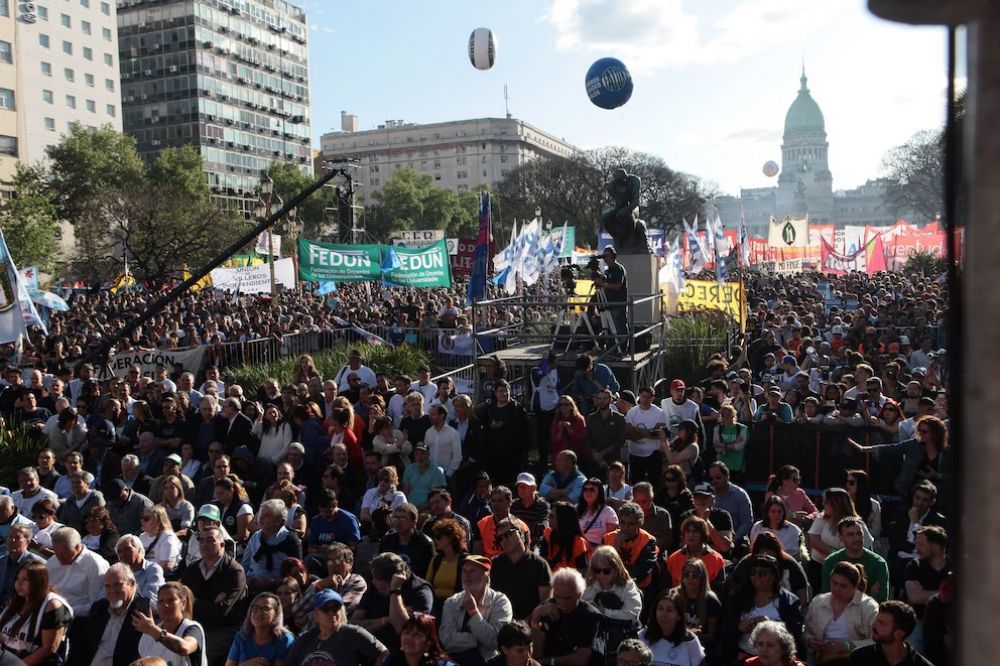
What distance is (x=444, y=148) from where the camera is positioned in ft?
490

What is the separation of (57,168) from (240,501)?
6022 cm

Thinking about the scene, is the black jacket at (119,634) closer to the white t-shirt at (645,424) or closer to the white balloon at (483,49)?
the white t-shirt at (645,424)

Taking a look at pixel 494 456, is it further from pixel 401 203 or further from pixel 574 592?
pixel 401 203

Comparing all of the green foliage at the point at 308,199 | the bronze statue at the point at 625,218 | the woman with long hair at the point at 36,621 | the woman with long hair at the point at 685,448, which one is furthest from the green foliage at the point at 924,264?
the green foliage at the point at 308,199

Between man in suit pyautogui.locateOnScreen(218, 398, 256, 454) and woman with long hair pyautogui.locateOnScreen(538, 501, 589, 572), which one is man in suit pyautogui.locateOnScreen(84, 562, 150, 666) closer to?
woman with long hair pyautogui.locateOnScreen(538, 501, 589, 572)

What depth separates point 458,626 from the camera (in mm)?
5988

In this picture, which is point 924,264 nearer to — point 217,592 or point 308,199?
point 217,592

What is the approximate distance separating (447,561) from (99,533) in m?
3.11

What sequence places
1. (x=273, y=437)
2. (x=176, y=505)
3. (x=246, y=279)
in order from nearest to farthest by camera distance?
(x=176, y=505) → (x=273, y=437) → (x=246, y=279)

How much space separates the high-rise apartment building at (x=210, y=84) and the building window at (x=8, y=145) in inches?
1269

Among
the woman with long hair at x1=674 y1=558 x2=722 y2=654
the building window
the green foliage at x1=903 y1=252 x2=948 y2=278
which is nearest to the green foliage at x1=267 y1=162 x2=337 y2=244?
the building window

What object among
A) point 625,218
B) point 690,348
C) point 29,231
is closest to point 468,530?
point 690,348

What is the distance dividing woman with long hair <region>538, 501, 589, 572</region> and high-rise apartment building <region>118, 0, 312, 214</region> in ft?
302

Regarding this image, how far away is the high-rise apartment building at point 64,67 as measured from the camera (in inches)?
2864
